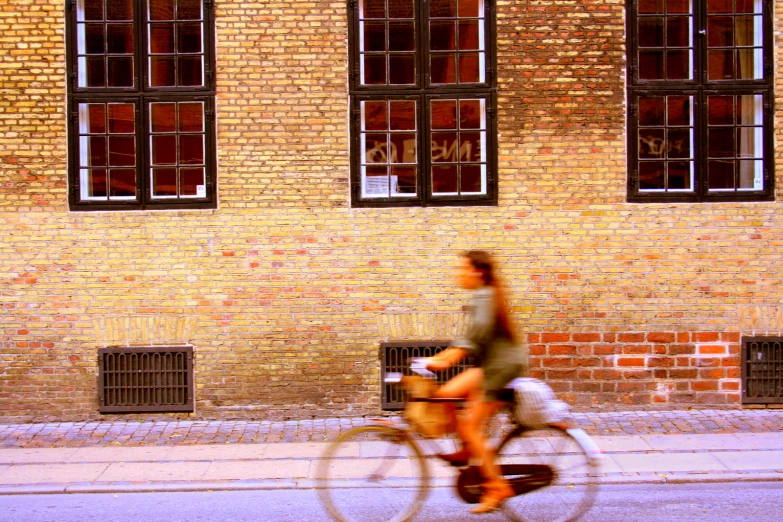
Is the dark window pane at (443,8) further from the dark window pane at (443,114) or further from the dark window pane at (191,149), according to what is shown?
the dark window pane at (191,149)

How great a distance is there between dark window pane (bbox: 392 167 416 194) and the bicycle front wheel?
4411 mm

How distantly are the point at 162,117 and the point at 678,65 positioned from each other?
590 cm

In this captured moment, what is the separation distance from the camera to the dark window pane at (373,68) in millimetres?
9336

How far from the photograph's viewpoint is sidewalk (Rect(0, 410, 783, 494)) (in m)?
6.80

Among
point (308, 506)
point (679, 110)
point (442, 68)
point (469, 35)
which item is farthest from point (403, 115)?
point (308, 506)

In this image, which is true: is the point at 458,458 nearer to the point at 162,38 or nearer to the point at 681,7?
the point at 162,38

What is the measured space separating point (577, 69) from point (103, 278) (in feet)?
18.7

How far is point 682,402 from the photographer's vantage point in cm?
920

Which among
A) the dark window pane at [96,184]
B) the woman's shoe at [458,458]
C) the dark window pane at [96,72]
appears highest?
the dark window pane at [96,72]

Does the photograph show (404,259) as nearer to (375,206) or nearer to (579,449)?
(375,206)

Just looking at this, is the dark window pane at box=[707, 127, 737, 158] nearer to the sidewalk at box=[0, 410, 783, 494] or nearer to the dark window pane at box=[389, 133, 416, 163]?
the sidewalk at box=[0, 410, 783, 494]

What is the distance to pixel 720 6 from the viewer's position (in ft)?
30.9

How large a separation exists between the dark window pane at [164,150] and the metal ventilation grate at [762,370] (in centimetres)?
670

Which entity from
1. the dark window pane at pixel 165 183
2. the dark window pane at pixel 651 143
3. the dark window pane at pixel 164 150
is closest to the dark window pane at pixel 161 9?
the dark window pane at pixel 164 150
